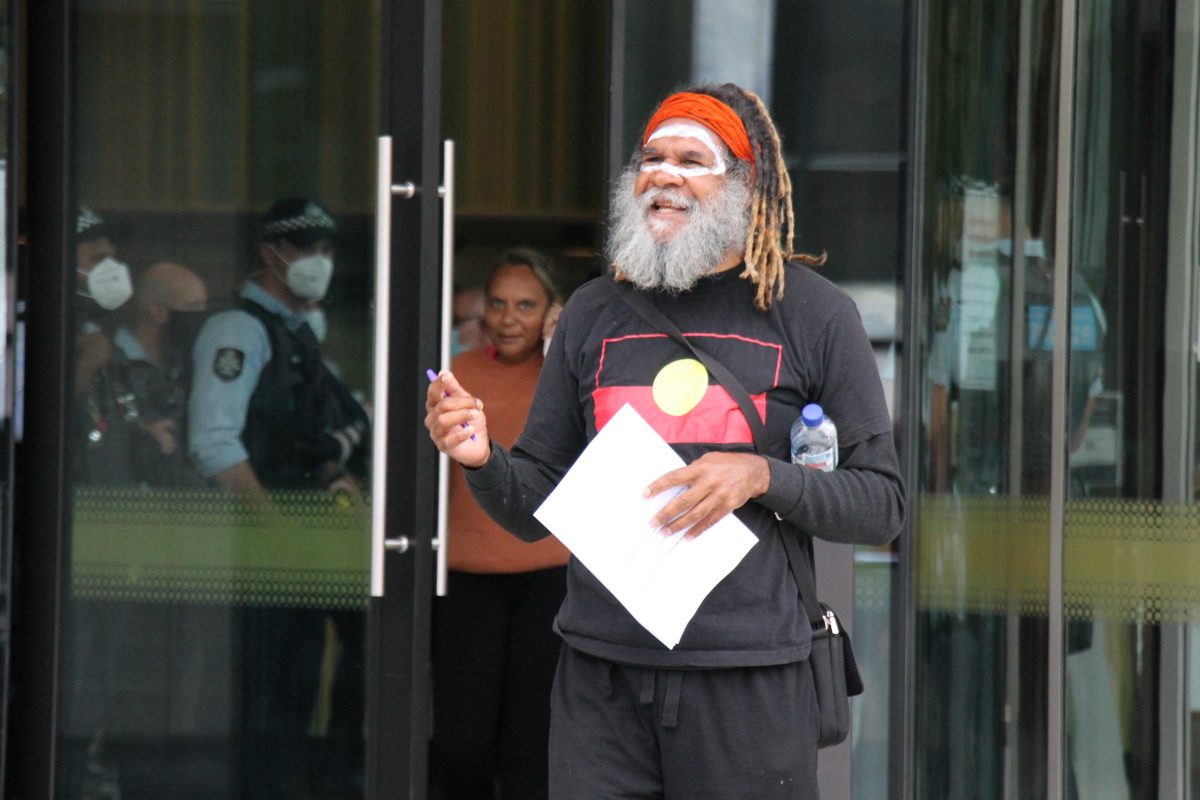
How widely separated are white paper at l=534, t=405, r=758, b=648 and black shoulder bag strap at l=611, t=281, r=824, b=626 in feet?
0.40

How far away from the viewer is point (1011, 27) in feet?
13.7

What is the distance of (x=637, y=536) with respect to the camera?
7.84 feet

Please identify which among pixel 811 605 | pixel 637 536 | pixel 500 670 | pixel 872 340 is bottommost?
pixel 500 670

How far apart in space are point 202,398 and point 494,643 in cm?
109

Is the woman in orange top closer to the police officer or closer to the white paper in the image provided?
the police officer

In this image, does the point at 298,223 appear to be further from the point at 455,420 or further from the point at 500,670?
the point at 455,420

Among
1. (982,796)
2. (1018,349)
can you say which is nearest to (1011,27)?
(1018,349)

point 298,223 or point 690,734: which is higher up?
point 298,223

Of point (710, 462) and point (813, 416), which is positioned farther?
point (813, 416)

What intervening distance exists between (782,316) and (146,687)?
2.55 metres

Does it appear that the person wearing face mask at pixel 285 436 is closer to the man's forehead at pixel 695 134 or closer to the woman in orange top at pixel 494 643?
the woman in orange top at pixel 494 643

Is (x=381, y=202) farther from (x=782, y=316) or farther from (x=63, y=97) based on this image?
(x=782, y=316)

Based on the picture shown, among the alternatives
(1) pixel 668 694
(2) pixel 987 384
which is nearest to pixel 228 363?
(2) pixel 987 384

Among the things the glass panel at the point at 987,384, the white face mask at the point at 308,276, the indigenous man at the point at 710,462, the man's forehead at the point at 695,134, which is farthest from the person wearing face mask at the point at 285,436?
the man's forehead at the point at 695,134
